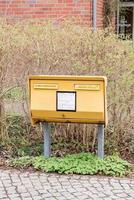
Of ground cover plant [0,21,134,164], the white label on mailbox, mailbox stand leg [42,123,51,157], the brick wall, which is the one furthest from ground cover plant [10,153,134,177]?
the brick wall

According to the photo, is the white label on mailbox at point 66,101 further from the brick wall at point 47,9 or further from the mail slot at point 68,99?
the brick wall at point 47,9

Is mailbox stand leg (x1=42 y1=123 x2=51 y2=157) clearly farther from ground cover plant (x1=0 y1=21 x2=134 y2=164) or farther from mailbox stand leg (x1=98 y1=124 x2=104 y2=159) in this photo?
mailbox stand leg (x1=98 y1=124 x2=104 y2=159)

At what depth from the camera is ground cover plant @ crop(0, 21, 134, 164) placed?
7309 millimetres

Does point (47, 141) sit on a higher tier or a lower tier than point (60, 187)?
higher

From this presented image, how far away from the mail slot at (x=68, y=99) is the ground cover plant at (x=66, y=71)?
56 centimetres

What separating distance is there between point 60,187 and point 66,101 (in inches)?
44.0

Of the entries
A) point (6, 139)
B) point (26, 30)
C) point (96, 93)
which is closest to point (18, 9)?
point (26, 30)

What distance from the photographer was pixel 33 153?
7391 mm

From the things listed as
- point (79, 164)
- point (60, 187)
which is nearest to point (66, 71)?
point (79, 164)

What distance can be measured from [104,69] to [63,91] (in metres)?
0.72

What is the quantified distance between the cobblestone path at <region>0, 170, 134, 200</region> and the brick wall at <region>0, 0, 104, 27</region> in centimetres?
621

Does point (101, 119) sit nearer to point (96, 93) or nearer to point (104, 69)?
point (96, 93)

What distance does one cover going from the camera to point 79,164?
6.77 meters

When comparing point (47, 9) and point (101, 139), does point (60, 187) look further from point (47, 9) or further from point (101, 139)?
point (47, 9)
